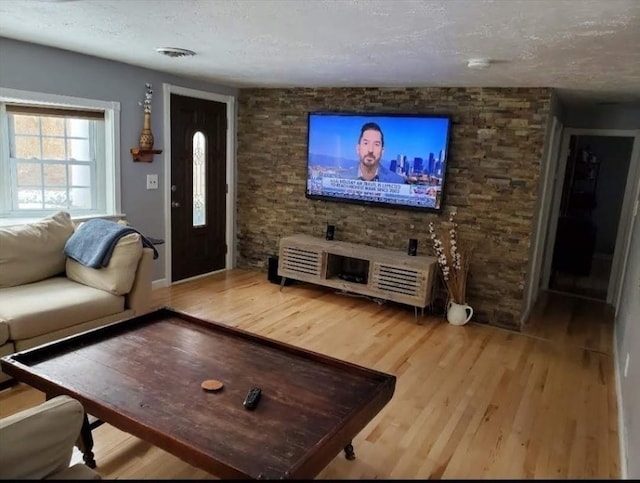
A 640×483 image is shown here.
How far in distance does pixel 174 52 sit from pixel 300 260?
2326 mm

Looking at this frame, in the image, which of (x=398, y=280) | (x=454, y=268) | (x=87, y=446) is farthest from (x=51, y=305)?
(x=454, y=268)

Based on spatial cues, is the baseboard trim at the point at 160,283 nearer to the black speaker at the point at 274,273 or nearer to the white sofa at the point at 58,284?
the black speaker at the point at 274,273

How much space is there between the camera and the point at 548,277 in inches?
229

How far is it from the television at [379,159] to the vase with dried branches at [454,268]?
28cm

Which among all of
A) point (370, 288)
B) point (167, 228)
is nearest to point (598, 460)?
point (370, 288)

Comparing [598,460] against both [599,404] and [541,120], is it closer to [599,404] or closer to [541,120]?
[599,404]

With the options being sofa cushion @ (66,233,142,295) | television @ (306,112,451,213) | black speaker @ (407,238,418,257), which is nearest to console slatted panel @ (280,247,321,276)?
television @ (306,112,451,213)

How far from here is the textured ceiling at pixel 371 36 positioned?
2109 mm

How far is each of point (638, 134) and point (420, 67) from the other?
292 centimetres

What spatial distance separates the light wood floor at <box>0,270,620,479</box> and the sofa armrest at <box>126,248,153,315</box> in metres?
0.77

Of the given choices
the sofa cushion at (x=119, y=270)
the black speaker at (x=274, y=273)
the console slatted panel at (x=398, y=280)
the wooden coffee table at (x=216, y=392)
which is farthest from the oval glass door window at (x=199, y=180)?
the wooden coffee table at (x=216, y=392)

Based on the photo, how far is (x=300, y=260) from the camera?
4938 millimetres

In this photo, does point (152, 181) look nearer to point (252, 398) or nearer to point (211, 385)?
point (211, 385)

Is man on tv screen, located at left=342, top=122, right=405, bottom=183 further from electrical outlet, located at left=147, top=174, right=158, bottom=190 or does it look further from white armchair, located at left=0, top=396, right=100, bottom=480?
white armchair, located at left=0, top=396, right=100, bottom=480
